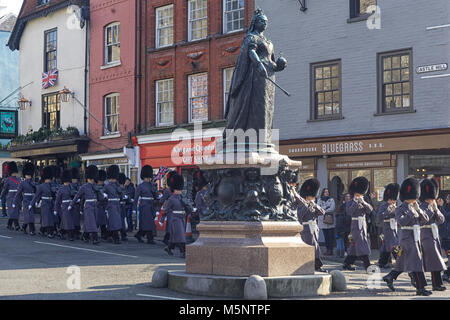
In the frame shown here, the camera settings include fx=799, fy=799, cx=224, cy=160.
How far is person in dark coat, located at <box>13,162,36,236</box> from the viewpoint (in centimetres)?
2281

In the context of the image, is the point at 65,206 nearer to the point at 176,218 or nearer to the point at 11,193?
the point at 11,193

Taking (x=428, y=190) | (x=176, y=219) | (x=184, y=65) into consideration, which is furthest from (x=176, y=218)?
(x=184, y=65)

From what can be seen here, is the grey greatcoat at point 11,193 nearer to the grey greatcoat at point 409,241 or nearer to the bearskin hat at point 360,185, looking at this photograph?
the bearskin hat at point 360,185

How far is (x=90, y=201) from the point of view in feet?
68.9

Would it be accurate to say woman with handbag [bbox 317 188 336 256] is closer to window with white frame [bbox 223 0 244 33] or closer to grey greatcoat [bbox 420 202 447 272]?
grey greatcoat [bbox 420 202 447 272]

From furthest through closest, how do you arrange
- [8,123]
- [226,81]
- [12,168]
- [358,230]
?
[8,123], [226,81], [12,168], [358,230]

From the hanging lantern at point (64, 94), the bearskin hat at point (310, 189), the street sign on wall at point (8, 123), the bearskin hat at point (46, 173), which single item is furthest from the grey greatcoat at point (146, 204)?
the street sign on wall at point (8, 123)

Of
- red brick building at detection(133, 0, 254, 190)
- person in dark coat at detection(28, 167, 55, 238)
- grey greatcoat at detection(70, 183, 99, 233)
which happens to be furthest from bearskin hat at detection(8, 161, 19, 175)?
red brick building at detection(133, 0, 254, 190)

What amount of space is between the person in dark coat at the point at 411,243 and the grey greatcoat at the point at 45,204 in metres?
12.0

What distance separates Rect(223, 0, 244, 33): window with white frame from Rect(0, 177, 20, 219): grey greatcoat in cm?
903

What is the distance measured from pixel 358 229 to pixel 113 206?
24.7 ft

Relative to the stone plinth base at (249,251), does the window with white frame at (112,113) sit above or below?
above

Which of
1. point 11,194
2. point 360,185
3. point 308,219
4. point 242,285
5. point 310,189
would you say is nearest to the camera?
point 242,285

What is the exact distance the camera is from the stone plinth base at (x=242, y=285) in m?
11.2
